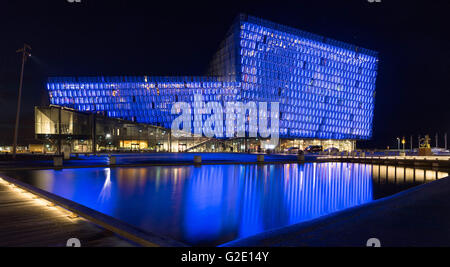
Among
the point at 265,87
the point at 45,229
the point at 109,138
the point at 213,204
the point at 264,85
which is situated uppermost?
the point at 264,85

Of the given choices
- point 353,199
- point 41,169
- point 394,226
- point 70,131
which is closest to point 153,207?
point 394,226

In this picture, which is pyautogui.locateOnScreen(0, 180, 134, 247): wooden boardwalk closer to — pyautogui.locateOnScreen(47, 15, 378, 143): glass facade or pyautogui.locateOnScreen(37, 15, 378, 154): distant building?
pyautogui.locateOnScreen(37, 15, 378, 154): distant building

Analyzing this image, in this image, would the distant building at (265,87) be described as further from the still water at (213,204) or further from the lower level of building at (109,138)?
the still water at (213,204)

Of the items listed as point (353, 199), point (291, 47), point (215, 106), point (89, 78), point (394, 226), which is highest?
point (291, 47)

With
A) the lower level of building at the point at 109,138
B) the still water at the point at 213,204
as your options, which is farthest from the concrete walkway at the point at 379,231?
the lower level of building at the point at 109,138

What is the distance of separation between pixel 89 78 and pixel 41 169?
6094 centimetres

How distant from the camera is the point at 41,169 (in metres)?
24.7

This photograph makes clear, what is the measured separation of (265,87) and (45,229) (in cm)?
7971

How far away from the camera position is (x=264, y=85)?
272 feet

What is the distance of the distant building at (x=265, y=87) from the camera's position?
79.0m

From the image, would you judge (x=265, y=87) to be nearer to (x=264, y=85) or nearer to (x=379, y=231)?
(x=264, y=85)

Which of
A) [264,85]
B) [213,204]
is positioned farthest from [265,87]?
[213,204]
